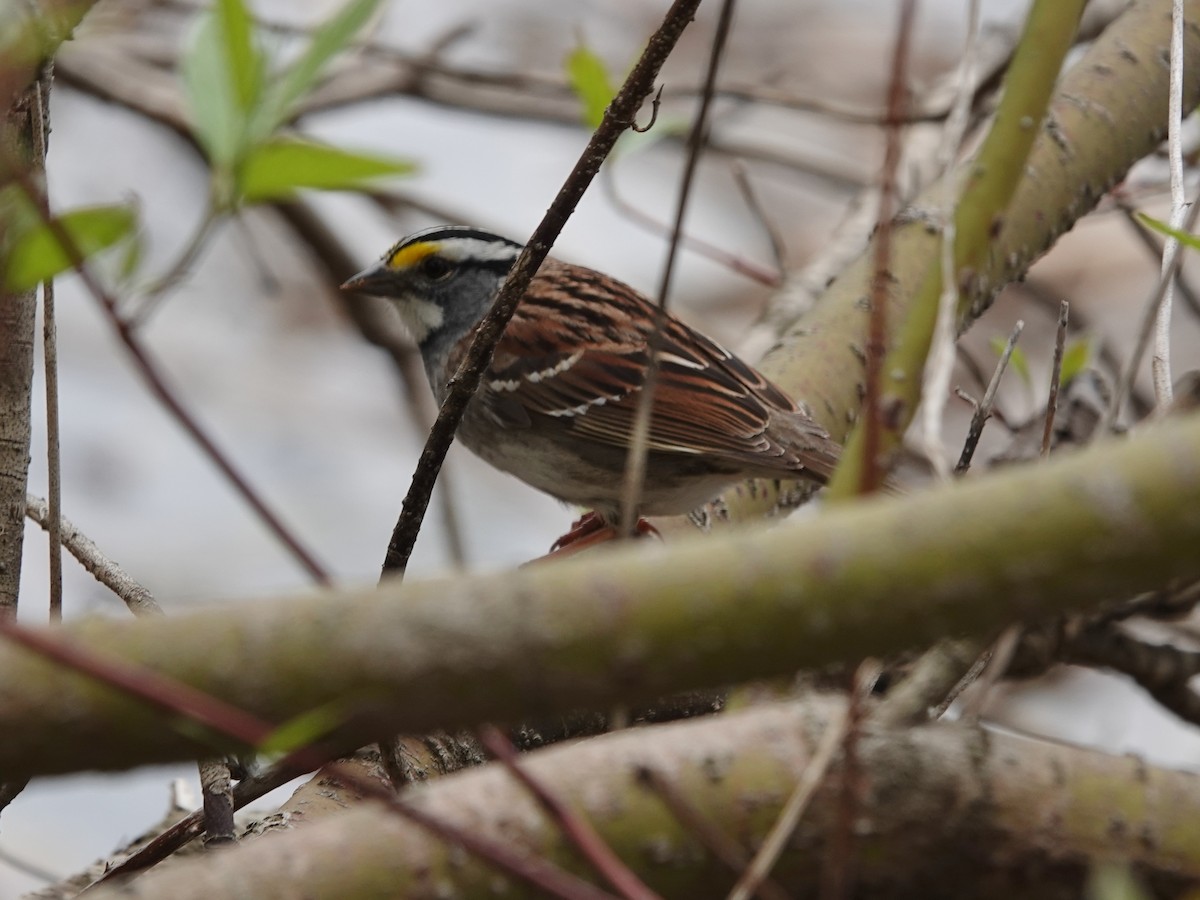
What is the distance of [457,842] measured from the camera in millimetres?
1300

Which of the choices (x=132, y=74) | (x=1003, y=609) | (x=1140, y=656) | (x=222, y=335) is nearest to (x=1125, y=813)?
(x=1140, y=656)

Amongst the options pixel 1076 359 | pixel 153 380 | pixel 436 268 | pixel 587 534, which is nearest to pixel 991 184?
pixel 153 380

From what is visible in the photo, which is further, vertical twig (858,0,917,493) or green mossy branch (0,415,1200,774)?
vertical twig (858,0,917,493)

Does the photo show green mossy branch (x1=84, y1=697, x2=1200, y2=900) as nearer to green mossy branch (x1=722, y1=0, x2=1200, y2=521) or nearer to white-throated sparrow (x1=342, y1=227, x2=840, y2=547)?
green mossy branch (x1=722, y1=0, x2=1200, y2=521)

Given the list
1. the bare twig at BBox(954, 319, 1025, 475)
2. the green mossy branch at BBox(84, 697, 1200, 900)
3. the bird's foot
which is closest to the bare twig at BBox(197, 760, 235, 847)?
the green mossy branch at BBox(84, 697, 1200, 900)

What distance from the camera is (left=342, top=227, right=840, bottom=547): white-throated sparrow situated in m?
3.50

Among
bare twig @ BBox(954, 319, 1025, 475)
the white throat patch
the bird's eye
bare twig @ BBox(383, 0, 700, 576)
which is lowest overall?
bare twig @ BBox(954, 319, 1025, 475)

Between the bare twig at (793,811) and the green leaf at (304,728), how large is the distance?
1.37ft

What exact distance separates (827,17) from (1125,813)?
768 cm

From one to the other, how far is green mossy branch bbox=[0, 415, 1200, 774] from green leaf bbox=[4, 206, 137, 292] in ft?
0.95

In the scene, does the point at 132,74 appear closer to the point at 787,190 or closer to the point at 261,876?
the point at 261,876

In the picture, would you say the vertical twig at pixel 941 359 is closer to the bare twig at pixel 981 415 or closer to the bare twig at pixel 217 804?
the bare twig at pixel 981 415

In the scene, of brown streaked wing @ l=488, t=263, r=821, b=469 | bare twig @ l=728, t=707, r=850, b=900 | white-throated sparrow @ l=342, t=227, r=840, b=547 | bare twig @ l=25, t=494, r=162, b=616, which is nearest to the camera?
bare twig @ l=728, t=707, r=850, b=900

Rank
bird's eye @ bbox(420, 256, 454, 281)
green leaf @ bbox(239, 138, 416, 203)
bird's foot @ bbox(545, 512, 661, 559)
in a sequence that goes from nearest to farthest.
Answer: green leaf @ bbox(239, 138, 416, 203) < bird's foot @ bbox(545, 512, 661, 559) < bird's eye @ bbox(420, 256, 454, 281)
